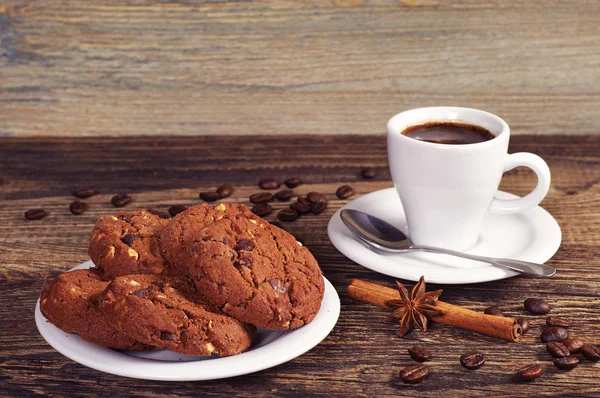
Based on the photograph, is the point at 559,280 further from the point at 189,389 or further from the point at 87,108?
the point at 87,108

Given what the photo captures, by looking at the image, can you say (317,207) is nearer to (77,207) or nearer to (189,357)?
(77,207)

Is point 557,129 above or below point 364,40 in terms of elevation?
below

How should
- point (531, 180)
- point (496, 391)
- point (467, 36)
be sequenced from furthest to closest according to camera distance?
point (467, 36) → point (531, 180) → point (496, 391)

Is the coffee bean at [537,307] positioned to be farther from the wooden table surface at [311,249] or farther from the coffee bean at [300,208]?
the coffee bean at [300,208]

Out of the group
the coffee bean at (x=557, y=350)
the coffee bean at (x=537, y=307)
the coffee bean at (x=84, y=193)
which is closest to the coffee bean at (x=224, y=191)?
the coffee bean at (x=84, y=193)

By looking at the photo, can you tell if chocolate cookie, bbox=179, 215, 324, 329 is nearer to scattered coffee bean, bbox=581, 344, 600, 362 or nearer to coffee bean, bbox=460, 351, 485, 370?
coffee bean, bbox=460, 351, 485, 370

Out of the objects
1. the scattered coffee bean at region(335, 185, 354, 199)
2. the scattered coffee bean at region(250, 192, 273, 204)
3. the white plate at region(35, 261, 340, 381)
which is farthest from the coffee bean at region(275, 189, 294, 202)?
the white plate at region(35, 261, 340, 381)

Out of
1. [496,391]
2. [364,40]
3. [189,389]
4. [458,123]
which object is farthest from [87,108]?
[496,391]
